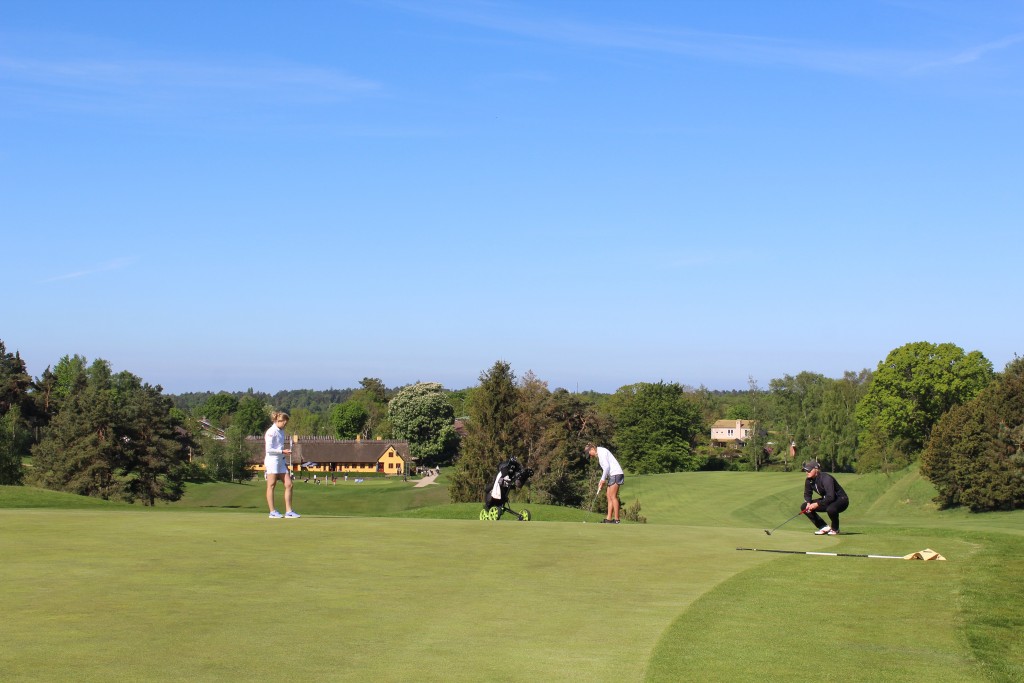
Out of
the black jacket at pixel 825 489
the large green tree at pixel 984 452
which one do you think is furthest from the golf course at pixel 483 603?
the large green tree at pixel 984 452

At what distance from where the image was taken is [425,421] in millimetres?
177500

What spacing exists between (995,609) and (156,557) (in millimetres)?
12354

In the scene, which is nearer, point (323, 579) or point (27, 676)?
point (27, 676)

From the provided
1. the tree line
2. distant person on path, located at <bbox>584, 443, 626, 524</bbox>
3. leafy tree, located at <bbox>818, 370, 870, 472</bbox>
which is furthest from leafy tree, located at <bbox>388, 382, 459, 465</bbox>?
distant person on path, located at <bbox>584, 443, 626, 524</bbox>

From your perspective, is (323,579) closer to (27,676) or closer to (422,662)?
(422,662)

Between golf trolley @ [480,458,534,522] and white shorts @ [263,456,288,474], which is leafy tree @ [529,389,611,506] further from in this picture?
white shorts @ [263,456,288,474]

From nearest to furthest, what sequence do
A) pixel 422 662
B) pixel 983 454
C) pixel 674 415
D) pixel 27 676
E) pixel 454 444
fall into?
pixel 27 676
pixel 422 662
pixel 983 454
pixel 674 415
pixel 454 444

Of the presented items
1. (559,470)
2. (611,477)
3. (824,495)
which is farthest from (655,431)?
(824,495)

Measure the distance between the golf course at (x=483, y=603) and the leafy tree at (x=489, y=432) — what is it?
132 feet

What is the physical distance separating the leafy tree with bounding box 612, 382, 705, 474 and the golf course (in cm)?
13060

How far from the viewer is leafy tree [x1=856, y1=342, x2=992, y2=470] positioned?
384 feet

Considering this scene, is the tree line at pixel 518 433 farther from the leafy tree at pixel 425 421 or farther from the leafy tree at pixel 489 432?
the leafy tree at pixel 425 421

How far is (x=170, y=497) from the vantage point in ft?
260

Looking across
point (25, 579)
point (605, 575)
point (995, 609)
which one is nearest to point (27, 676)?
point (25, 579)
